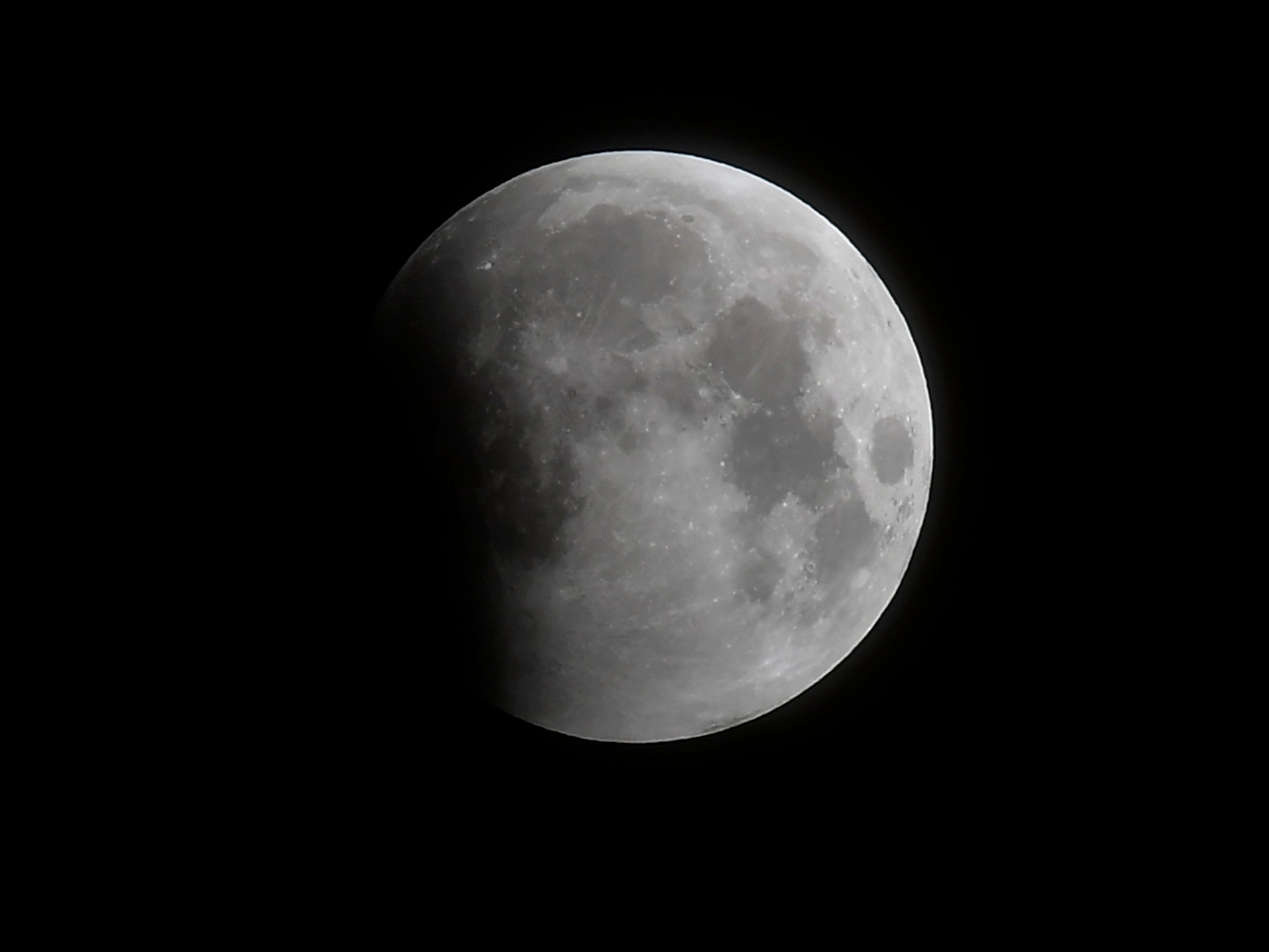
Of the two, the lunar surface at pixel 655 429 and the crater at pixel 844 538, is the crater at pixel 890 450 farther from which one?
the crater at pixel 844 538

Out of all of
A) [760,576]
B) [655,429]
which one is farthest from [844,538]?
[655,429]

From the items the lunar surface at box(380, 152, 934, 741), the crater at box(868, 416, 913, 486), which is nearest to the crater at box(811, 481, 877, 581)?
the lunar surface at box(380, 152, 934, 741)

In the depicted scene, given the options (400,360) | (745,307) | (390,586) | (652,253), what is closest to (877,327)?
(745,307)

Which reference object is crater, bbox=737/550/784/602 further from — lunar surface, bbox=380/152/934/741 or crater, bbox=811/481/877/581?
crater, bbox=811/481/877/581

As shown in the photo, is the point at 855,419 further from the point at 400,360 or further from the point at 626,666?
the point at 400,360

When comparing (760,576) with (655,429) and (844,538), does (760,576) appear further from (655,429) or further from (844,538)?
(655,429)

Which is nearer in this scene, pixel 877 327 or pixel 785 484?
pixel 785 484

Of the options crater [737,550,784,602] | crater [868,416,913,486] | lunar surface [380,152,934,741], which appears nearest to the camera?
lunar surface [380,152,934,741]

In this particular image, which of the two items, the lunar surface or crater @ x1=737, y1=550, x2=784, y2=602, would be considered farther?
crater @ x1=737, y1=550, x2=784, y2=602
